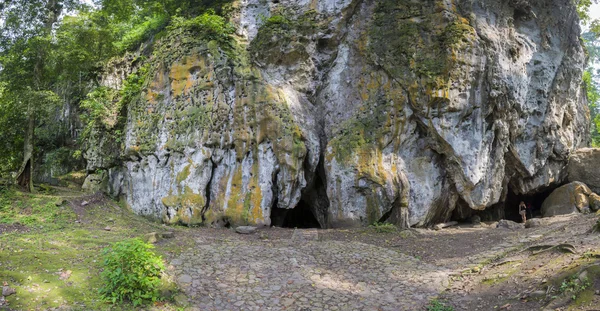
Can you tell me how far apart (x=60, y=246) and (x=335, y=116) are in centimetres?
965

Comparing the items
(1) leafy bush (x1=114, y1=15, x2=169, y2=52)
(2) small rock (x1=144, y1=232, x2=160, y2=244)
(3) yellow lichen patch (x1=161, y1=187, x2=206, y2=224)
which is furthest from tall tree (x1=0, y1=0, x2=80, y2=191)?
(2) small rock (x1=144, y1=232, x2=160, y2=244)

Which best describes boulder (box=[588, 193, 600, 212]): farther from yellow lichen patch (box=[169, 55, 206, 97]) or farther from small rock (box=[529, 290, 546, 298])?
yellow lichen patch (box=[169, 55, 206, 97])

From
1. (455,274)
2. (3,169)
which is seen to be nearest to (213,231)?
(455,274)

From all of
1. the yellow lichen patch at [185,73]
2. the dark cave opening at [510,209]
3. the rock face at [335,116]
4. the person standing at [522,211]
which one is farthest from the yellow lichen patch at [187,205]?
the person standing at [522,211]

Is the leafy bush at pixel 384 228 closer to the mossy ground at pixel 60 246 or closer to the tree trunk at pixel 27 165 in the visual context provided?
the mossy ground at pixel 60 246

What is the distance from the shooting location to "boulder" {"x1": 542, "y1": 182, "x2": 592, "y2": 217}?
1528 cm

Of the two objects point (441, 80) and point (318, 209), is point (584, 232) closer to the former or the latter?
point (441, 80)

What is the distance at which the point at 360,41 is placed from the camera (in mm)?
14305

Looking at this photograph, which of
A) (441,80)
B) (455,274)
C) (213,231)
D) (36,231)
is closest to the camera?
(455,274)

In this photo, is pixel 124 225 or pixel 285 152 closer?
pixel 124 225

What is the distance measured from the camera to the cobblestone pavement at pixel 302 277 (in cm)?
698

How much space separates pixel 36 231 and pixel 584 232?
13692 millimetres

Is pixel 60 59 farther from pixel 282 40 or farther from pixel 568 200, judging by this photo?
pixel 568 200

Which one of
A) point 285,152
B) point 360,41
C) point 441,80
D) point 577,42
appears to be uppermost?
point 577,42
